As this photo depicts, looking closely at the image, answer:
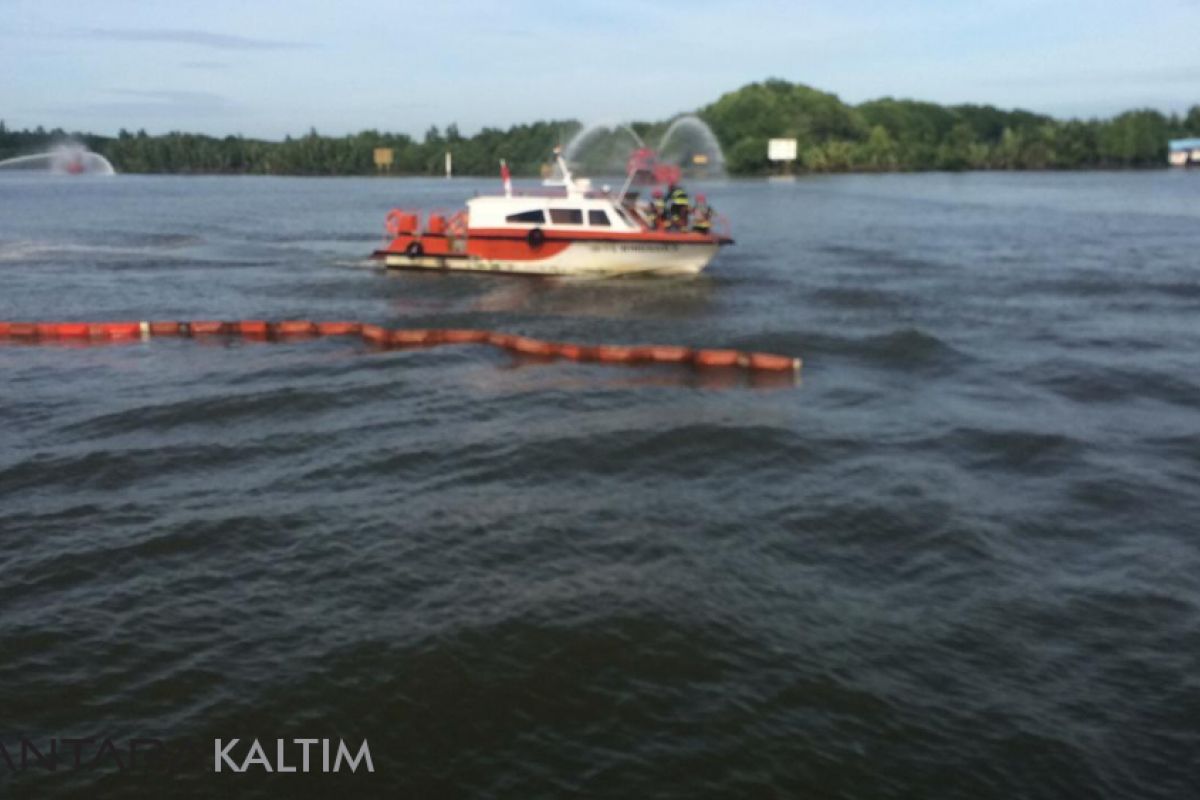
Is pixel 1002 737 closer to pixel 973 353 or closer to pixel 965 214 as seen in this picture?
pixel 973 353

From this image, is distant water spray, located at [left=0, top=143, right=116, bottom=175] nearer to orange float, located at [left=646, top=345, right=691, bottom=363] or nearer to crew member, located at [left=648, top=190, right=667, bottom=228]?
crew member, located at [left=648, top=190, right=667, bottom=228]

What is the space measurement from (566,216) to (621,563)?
1858 centimetres

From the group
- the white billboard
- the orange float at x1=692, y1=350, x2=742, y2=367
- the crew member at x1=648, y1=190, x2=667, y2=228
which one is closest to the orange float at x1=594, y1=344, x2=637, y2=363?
the orange float at x1=692, y1=350, x2=742, y2=367

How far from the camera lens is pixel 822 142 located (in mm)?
161375

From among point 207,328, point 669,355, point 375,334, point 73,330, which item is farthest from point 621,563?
point 73,330

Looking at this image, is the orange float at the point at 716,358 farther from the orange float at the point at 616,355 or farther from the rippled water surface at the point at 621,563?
the orange float at the point at 616,355

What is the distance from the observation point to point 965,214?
57156 millimetres

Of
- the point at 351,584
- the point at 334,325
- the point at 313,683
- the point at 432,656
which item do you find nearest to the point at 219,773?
the point at 313,683

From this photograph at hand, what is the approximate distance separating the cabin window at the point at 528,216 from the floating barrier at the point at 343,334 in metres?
6.87

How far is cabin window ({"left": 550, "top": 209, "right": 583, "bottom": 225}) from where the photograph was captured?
27.5 meters

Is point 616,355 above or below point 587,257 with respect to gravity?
below

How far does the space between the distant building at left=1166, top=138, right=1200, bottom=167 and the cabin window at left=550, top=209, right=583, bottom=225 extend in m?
138

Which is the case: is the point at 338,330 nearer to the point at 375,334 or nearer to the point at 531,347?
the point at 375,334

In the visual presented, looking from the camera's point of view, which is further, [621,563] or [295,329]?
[295,329]
